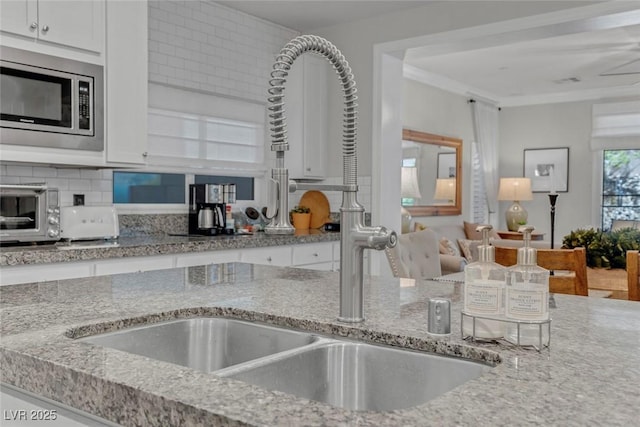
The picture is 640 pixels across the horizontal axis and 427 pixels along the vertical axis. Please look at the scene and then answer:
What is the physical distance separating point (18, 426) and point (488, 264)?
0.86 metres

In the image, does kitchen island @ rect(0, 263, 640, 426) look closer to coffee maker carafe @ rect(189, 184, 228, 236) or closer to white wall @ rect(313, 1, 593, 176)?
coffee maker carafe @ rect(189, 184, 228, 236)

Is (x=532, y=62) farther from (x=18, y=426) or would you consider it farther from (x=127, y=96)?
(x=18, y=426)

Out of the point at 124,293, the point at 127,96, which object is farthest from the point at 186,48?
the point at 124,293

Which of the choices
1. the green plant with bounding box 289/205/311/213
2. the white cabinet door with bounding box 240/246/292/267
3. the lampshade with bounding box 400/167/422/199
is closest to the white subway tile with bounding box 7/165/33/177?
the white cabinet door with bounding box 240/246/292/267

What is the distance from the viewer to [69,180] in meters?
3.67

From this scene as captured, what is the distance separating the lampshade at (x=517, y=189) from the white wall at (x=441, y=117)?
2.13 feet

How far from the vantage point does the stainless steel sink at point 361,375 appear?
1081 mm

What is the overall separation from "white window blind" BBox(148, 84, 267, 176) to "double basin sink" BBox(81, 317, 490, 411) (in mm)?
2965

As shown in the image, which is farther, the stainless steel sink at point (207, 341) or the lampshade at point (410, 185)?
the lampshade at point (410, 185)

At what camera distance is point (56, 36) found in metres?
3.15

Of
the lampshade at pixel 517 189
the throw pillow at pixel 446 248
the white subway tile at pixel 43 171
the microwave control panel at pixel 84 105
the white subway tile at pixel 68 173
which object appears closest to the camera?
the microwave control panel at pixel 84 105

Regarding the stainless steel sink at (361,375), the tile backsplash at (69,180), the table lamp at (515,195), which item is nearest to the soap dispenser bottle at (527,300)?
the stainless steel sink at (361,375)

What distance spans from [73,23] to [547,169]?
714 cm

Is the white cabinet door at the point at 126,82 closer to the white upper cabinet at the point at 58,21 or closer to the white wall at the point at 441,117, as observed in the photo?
the white upper cabinet at the point at 58,21
